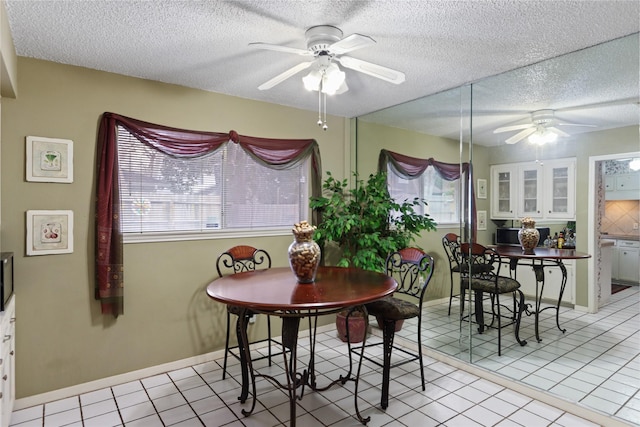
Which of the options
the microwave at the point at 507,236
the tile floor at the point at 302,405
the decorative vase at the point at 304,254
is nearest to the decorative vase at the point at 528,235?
the microwave at the point at 507,236

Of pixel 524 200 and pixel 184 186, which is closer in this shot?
pixel 524 200

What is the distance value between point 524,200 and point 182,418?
9.52 ft

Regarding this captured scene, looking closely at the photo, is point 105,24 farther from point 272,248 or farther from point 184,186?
point 272,248

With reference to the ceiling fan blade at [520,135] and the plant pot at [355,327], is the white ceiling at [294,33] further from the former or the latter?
the plant pot at [355,327]

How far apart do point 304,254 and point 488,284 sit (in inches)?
68.1

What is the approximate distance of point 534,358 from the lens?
2.86 meters

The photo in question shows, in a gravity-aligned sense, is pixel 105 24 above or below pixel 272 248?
above

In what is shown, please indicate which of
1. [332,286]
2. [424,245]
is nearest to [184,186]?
[332,286]

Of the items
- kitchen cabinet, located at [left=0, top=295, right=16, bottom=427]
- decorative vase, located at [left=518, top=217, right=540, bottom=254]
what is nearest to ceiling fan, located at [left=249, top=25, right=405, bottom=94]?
decorative vase, located at [left=518, top=217, right=540, bottom=254]

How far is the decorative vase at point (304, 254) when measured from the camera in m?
2.35

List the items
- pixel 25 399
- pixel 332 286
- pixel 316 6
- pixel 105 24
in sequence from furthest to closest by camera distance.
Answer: pixel 25 399, pixel 332 286, pixel 105 24, pixel 316 6

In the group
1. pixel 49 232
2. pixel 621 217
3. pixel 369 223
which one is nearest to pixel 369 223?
pixel 369 223

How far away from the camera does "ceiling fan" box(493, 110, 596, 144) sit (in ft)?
8.79

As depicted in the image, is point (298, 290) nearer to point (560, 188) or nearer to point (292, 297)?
point (292, 297)
